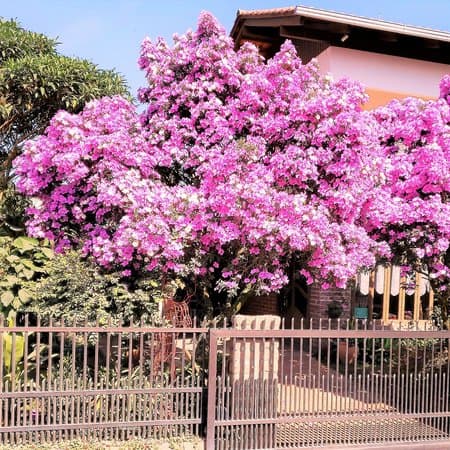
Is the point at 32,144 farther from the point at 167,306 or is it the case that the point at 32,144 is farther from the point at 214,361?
the point at 214,361

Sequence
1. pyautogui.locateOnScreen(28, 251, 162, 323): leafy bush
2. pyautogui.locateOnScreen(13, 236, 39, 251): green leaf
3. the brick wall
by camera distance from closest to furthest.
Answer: pyautogui.locateOnScreen(28, 251, 162, 323): leafy bush < pyautogui.locateOnScreen(13, 236, 39, 251): green leaf < the brick wall

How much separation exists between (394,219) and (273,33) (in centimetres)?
667

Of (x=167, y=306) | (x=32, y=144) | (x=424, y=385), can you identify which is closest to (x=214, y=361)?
(x=167, y=306)

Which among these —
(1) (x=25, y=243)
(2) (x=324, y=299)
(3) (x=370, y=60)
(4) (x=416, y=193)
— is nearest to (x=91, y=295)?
(1) (x=25, y=243)

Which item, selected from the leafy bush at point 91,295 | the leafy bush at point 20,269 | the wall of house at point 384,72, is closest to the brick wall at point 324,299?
the wall of house at point 384,72

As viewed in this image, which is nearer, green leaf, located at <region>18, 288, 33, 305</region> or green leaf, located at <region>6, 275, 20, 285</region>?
green leaf, located at <region>18, 288, 33, 305</region>

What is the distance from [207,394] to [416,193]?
3.38m

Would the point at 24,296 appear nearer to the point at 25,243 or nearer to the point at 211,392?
the point at 25,243

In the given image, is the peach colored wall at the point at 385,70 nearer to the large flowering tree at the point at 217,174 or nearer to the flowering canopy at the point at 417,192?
the flowering canopy at the point at 417,192

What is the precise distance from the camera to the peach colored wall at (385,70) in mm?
10625

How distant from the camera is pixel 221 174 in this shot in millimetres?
5711

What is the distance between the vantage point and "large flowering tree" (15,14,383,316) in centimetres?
544

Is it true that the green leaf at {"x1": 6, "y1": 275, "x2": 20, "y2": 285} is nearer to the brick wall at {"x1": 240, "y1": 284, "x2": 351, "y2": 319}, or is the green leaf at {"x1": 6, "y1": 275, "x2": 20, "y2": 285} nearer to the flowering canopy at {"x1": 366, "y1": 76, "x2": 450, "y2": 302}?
the flowering canopy at {"x1": 366, "y1": 76, "x2": 450, "y2": 302}

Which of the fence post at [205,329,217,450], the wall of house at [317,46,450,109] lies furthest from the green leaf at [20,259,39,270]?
the wall of house at [317,46,450,109]
